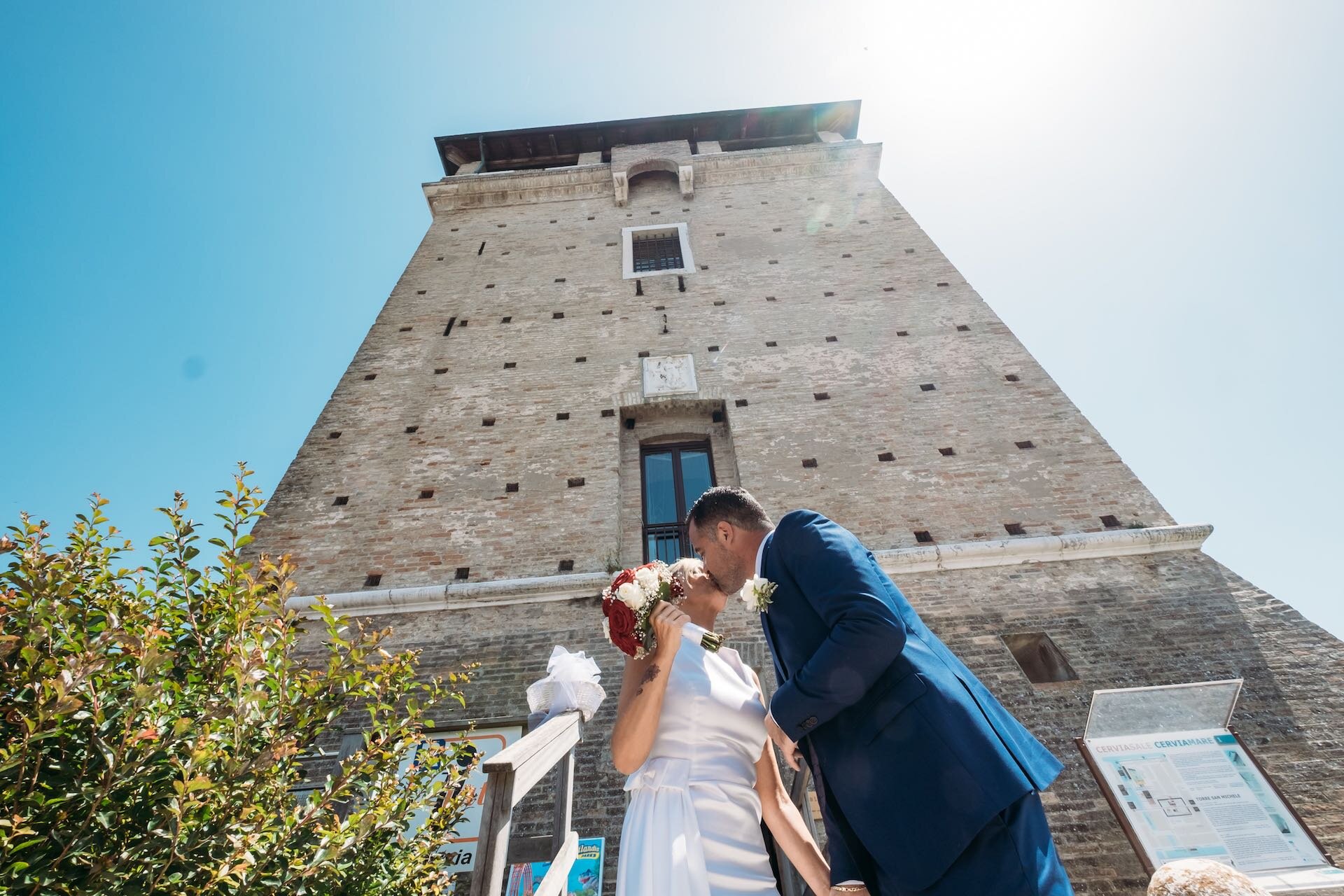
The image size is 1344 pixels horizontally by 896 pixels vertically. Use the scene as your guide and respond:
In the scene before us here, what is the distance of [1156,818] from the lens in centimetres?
411

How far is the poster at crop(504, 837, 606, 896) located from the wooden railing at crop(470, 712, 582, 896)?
1.70 m

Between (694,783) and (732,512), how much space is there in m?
0.98

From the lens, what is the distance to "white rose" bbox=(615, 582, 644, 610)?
2.19 meters

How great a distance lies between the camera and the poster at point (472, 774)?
4582 mm

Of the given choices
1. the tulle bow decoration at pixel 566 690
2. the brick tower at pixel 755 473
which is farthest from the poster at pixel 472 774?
the tulle bow decoration at pixel 566 690

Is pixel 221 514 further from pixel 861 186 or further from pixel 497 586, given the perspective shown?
pixel 861 186

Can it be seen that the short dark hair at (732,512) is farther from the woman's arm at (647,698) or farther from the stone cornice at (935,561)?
the stone cornice at (935,561)

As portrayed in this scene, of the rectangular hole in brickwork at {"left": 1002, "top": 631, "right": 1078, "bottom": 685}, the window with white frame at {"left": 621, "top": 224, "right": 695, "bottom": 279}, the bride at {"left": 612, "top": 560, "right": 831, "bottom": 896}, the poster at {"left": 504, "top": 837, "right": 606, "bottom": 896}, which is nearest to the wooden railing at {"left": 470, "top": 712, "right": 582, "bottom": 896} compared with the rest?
the bride at {"left": 612, "top": 560, "right": 831, "bottom": 896}

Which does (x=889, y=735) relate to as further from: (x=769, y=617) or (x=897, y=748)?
(x=769, y=617)

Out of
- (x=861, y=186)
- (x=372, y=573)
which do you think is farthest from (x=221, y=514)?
(x=861, y=186)

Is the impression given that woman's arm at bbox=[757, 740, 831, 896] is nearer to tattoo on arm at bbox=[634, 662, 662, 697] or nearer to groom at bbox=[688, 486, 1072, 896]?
groom at bbox=[688, 486, 1072, 896]

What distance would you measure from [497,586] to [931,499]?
4.63 meters

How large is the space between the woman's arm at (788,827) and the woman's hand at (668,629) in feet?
2.04

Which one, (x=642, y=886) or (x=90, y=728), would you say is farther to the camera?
(x=90, y=728)
